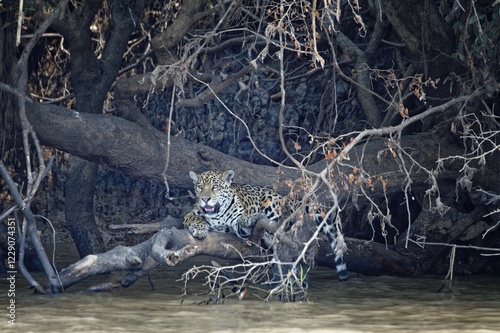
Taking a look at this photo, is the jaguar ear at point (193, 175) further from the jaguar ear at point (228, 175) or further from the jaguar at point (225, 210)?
the jaguar ear at point (228, 175)

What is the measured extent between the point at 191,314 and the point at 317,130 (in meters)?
3.64

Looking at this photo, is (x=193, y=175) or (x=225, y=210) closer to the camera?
(x=193, y=175)

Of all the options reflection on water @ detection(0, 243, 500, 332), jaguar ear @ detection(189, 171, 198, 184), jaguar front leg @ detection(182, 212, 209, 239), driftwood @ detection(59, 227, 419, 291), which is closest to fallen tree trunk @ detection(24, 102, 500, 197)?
jaguar ear @ detection(189, 171, 198, 184)

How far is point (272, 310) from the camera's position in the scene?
6.29 meters

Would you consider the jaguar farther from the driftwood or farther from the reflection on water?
the reflection on water

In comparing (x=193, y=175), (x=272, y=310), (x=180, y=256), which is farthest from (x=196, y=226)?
(x=272, y=310)

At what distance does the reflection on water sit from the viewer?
561cm

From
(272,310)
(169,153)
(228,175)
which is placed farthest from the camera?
(228,175)

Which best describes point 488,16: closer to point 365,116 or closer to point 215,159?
point 365,116

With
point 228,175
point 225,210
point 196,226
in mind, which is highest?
point 228,175

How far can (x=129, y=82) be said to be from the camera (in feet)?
25.5

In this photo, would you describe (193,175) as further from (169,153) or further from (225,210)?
(225,210)

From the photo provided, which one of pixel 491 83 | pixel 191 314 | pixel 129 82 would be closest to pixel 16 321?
pixel 191 314

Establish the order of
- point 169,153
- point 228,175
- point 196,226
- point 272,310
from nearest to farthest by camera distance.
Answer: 1. point 272,310
2. point 196,226
3. point 169,153
4. point 228,175
